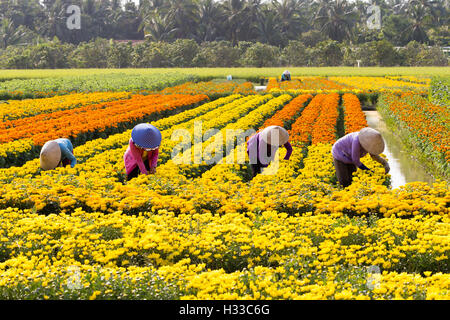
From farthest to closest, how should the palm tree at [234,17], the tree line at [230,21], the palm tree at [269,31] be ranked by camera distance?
the palm tree at [234,17], the palm tree at [269,31], the tree line at [230,21]

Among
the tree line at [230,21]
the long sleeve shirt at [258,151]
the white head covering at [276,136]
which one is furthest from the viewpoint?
the tree line at [230,21]

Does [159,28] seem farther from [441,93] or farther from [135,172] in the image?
[135,172]

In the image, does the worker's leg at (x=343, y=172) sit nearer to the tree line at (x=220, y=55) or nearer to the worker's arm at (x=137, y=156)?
the worker's arm at (x=137, y=156)

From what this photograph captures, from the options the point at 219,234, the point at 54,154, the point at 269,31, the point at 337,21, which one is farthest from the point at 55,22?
the point at 219,234

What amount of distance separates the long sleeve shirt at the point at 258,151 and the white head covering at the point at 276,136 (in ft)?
1.17

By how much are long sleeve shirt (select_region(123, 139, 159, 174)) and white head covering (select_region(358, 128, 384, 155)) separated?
10.4 ft

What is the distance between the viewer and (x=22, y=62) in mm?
68688

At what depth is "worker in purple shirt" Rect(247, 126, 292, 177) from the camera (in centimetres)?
768

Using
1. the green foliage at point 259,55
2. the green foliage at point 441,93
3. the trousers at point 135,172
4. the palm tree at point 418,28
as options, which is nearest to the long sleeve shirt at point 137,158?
the trousers at point 135,172

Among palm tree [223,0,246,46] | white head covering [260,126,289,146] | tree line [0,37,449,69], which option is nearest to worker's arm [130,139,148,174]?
white head covering [260,126,289,146]

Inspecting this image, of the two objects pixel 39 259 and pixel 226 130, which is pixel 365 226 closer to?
pixel 39 259

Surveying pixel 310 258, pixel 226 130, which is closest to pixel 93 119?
pixel 226 130

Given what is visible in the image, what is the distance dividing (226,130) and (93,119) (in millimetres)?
4783

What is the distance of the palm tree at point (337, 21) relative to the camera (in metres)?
77.6
